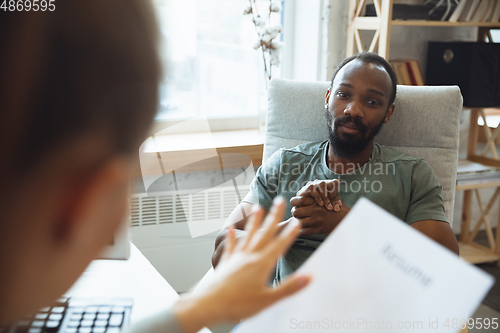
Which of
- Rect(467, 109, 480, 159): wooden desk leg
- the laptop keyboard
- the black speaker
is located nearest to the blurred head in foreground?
the laptop keyboard

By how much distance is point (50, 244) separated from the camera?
385mm

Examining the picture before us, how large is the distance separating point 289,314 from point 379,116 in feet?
3.42

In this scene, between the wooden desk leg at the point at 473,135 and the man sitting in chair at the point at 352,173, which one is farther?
the wooden desk leg at the point at 473,135

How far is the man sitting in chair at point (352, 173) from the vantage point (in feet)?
4.30

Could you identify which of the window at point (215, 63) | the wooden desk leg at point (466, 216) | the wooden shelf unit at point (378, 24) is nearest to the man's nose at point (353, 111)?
the wooden shelf unit at point (378, 24)

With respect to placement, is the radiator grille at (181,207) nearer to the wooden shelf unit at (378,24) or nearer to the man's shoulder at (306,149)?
the man's shoulder at (306,149)

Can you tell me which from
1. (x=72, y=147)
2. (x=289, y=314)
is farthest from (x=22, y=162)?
(x=289, y=314)

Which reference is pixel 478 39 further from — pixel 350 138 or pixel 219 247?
pixel 219 247

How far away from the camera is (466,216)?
2.79 meters

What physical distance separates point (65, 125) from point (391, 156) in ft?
4.25

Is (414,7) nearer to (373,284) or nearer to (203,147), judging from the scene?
(203,147)

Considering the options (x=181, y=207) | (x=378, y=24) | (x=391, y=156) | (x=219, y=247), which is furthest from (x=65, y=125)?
(x=378, y=24)

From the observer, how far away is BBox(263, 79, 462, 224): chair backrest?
5.09ft

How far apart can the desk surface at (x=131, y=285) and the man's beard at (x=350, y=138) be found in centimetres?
73
